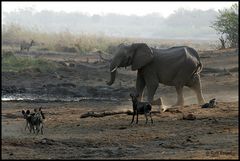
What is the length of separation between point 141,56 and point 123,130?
5.47m

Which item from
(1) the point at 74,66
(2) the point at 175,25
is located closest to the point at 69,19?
(2) the point at 175,25

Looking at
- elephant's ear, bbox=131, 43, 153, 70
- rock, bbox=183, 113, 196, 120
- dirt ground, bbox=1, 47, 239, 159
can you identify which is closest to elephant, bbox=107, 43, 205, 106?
elephant's ear, bbox=131, 43, 153, 70

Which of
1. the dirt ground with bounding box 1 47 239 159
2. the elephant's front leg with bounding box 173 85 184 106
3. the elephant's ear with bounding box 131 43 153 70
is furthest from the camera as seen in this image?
the elephant's front leg with bounding box 173 85 184 106

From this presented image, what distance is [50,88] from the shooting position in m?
25.5

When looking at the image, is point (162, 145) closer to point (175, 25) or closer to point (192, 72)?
point (192, 72)

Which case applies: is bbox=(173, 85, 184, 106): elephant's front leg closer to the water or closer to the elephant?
the elephant

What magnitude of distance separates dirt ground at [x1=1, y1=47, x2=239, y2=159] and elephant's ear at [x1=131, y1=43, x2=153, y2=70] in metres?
1.44

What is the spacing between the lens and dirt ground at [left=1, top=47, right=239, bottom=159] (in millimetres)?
11547

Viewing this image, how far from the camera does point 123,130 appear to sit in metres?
14.4

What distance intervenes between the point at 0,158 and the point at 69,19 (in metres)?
167

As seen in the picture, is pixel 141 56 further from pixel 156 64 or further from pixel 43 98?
pixel 43 98

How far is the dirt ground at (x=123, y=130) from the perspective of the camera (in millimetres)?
11547

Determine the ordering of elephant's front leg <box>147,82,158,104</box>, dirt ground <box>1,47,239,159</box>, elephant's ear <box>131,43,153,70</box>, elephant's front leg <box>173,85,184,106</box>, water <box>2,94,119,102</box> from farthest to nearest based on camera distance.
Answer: water <box>2,94,119,102</box>, elephant's front leg <box>173,85,184,106</box>, elephant's ear <box>131,43,153,70</box>, elephant's front leg <box>147,82,158,104</box>, dirt ground <box>1,47,239,159</box>

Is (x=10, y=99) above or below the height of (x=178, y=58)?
below
